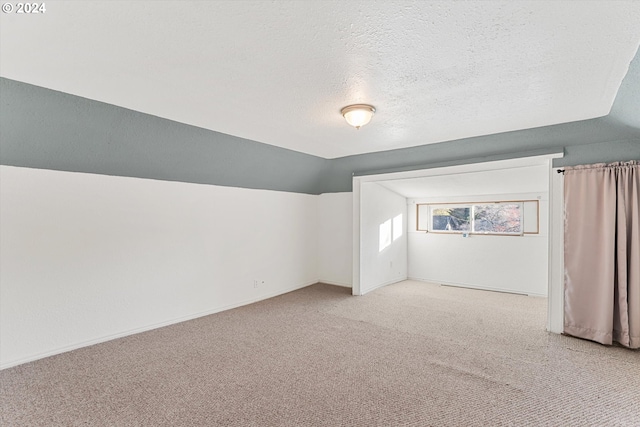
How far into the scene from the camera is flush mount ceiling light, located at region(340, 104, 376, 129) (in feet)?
8.87

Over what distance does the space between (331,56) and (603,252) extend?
11.2 ft

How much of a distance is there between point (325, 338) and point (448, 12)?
3062 mm

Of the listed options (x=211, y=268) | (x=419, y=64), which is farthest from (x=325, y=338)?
(x=419, y=64)

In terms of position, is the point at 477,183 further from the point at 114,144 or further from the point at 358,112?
the point at 114,144

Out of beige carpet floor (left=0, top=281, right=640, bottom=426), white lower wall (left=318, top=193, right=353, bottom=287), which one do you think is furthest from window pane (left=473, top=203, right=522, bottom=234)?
white lower wall (left=318, top=193, right=353, bottom=287)

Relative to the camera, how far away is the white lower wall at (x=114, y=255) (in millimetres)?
2799

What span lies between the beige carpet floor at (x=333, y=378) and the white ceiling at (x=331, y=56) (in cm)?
232

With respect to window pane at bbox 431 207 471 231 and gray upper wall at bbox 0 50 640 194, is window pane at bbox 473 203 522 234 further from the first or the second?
gray upper wall at bbox 0 50 640 194

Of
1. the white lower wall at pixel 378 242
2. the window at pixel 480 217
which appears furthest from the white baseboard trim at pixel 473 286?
the window at pixel 480 217

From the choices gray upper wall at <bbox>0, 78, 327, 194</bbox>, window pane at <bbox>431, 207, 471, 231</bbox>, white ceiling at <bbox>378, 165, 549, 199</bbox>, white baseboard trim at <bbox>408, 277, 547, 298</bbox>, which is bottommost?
white baseboard trim at <bbox>408, 277, 547, 298</bbox>

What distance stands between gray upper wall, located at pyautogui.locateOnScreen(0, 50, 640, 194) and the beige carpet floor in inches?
74.8

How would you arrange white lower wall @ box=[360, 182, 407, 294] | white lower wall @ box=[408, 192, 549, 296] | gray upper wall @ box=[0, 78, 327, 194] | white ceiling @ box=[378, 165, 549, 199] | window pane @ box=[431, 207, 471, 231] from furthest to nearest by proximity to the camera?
1. window pane @ box=[431, 207, 471, 231]
2. white lower wall @ box=[360, 182, 407, 294]
3. white lower wall @ box=[408, 192, 549, 296]
4. white ceiling @ box=[378, 165, 549, 199]
5. gray upper wall @ box=[0, 78, 327, 194]

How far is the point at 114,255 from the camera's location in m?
3.39

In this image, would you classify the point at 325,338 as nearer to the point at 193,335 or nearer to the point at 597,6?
the point at 193,335
